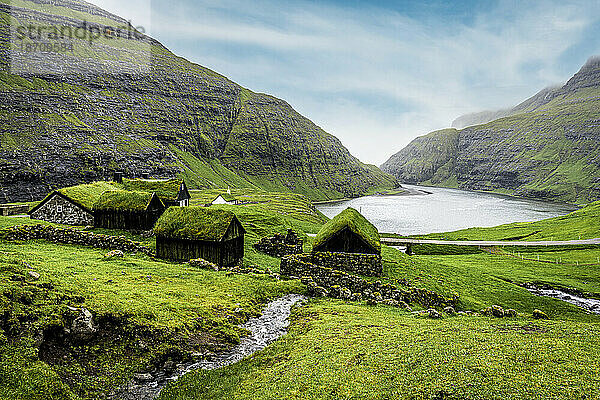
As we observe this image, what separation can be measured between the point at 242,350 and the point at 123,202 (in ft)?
102

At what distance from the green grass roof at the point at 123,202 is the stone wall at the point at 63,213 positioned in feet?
7.69

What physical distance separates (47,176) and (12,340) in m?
168

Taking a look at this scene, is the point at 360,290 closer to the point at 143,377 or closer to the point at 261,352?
the point at 261,352

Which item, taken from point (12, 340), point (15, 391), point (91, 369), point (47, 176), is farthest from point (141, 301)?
point (47, 176)

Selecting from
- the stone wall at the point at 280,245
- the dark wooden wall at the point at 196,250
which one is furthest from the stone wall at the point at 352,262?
the stone wall at the point at 280,245

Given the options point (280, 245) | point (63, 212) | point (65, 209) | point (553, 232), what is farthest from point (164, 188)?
point (553, 232)

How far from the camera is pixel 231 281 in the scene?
81.6ft

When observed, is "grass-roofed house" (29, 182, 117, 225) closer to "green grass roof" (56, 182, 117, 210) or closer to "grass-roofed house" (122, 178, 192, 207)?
"green grass roof" (56, 182, 117, 210)

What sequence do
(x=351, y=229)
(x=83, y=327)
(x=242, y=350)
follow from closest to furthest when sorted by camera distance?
(x=83, y=327) < (x=242, y=350) < (x=351, y=229)

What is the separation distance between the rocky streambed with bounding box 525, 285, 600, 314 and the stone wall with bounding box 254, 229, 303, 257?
27.2 metres

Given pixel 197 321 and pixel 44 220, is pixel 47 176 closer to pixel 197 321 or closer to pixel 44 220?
pixel 44 220

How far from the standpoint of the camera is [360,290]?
1063 inches

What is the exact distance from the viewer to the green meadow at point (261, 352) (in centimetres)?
1108

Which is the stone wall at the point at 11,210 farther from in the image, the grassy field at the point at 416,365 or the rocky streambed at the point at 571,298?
the rocky streambed at the point at 571,298
